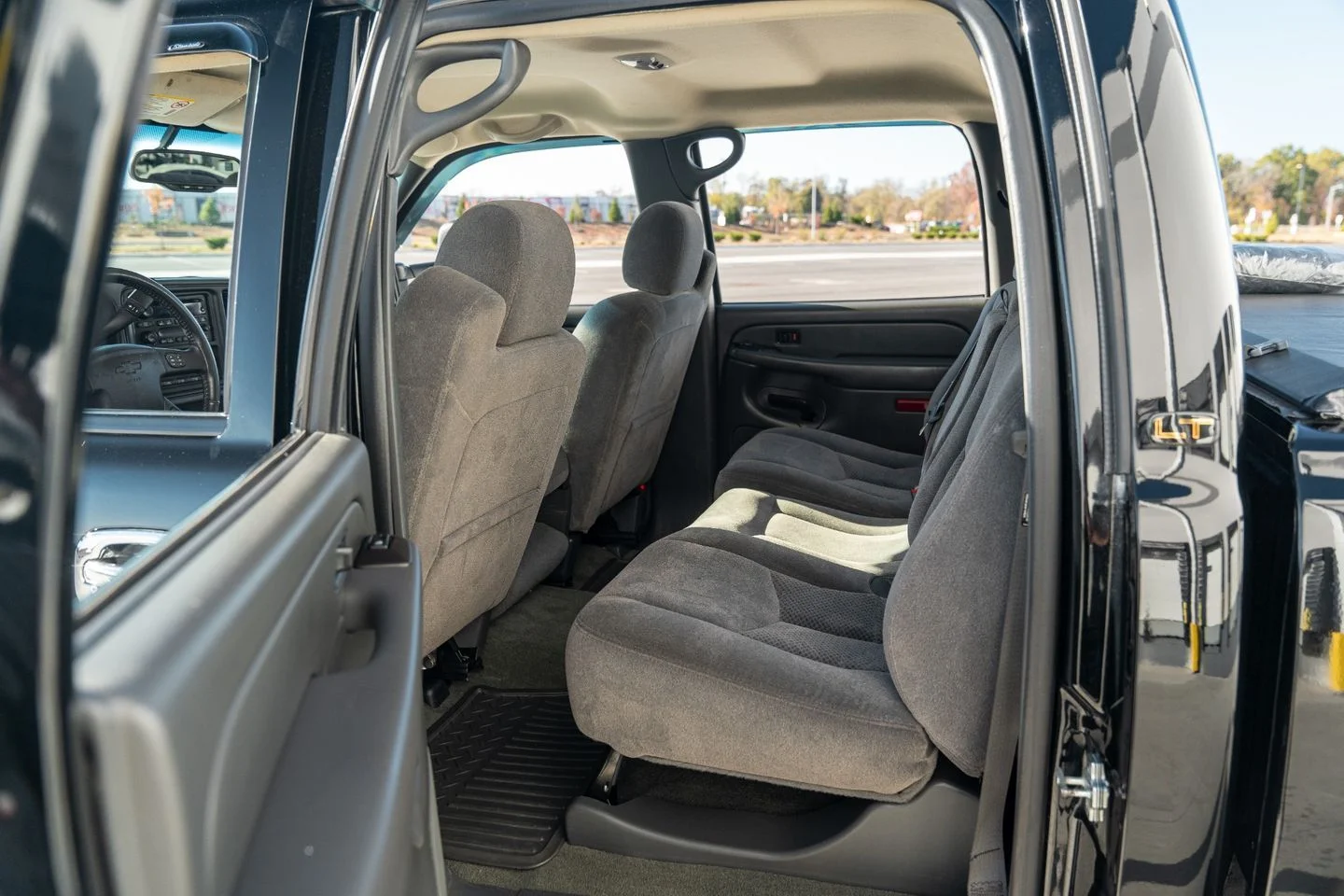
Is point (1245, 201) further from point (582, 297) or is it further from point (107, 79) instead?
point (582, 297)

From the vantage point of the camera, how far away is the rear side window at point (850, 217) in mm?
3236

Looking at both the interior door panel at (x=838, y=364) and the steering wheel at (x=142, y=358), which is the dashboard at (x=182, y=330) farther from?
the interior door panel at (x=838, y=364)

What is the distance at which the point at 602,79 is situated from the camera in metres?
2.59

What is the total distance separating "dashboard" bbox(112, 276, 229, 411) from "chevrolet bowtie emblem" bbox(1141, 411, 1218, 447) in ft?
3.44

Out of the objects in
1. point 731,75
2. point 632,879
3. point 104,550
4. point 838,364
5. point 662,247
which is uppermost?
point 731,75

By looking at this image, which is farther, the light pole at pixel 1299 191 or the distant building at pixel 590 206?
the distant building at pixel 590 206

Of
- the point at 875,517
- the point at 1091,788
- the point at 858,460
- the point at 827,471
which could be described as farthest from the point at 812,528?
the point at 1091,788

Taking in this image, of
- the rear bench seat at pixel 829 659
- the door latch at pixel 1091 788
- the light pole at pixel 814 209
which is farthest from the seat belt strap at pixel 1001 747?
the light pole at pixel 814 209

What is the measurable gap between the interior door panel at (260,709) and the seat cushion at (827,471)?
1.67m

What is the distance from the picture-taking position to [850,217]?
3.93 meters

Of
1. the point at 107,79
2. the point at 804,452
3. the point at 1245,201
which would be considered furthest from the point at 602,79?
the point at 107,79

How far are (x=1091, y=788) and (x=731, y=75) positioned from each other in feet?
6.24

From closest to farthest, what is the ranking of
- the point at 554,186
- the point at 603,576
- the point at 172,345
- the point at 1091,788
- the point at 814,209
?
the point at 1091,788 → the point at 172,345 → the point at 603,576 → the point at 554,186 → the point at 814,209

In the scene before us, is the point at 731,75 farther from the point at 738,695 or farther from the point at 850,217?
the point at 738,695
